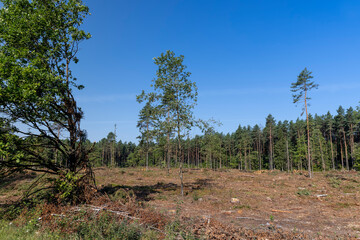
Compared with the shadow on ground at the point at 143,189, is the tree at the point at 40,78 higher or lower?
higher

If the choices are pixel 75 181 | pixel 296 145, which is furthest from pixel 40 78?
pixel 296 145

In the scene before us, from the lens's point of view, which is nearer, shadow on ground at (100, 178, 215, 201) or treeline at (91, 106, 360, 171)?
shadow on ground at (100, 178, 215, 201)

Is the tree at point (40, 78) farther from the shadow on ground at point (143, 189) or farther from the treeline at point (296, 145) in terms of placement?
the treeline at point (296, 145)

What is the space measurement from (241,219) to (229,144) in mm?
76664

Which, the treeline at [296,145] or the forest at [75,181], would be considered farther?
the treeline at [296,145]

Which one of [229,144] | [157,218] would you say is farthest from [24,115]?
[229,144]

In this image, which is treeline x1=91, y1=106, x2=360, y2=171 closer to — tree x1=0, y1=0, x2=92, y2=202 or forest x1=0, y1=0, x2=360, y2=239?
forest x1=0, y1=0, x2=360, y2=239

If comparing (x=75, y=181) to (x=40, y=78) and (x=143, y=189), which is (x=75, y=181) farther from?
(x=143, y=189)

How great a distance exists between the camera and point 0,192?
55.3 ft

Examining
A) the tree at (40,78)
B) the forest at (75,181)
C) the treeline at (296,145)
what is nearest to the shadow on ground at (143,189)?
the forest at (75,181)

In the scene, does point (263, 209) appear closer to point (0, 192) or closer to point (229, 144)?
point (0, 192)

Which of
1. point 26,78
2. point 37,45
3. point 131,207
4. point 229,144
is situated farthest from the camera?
point 229,144

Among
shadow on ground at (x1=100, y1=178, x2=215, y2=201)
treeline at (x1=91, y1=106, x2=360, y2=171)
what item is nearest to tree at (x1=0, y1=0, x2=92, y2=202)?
shadow on ground at (x1=100, y1=178, x2=215, y2=201)

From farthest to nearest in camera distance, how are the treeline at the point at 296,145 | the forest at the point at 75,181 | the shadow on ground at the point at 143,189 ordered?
the treeline at the point at 296,145 → the shadow on ground at the point at 143,189 → the forest at the point at 75,181
